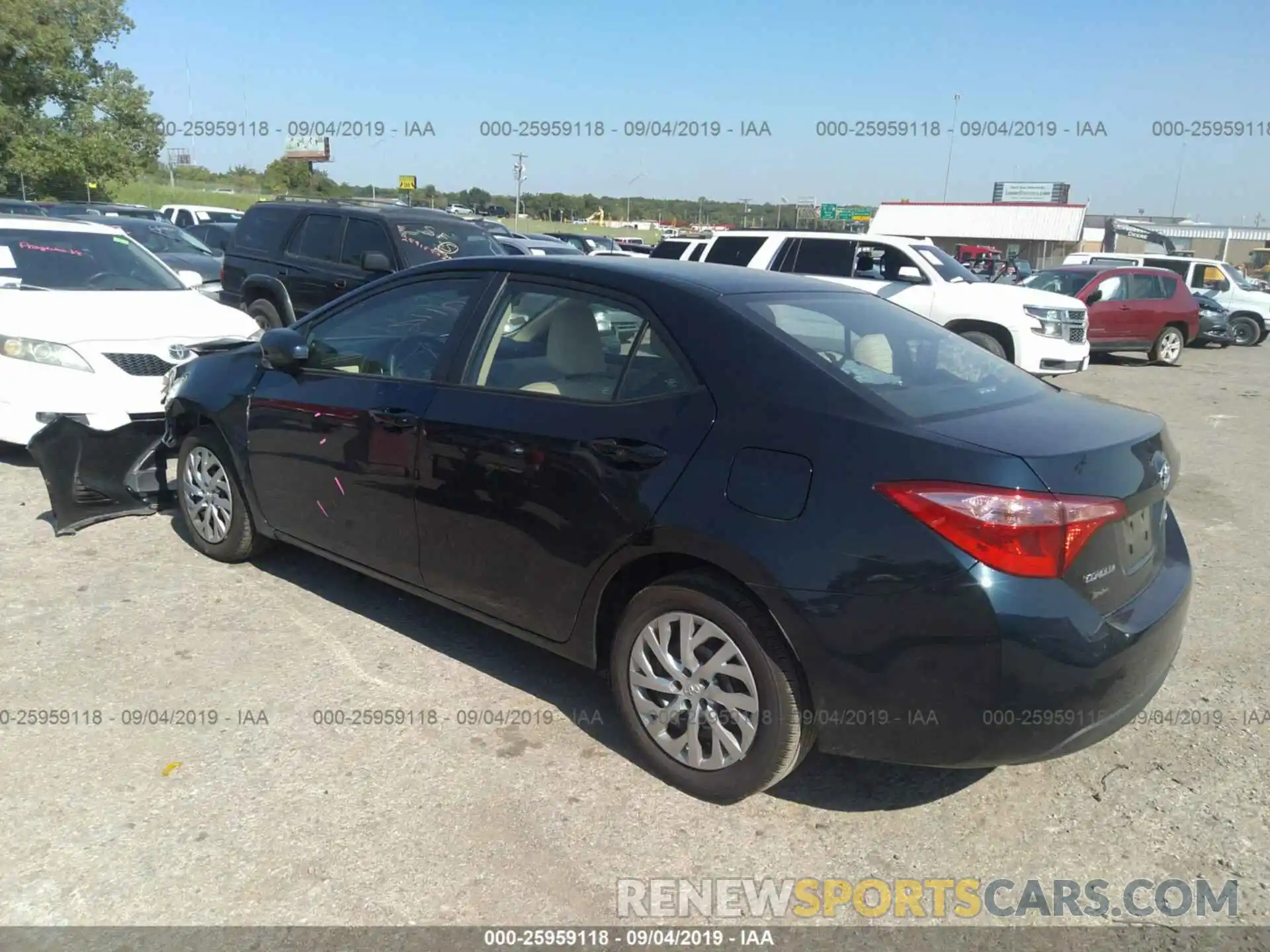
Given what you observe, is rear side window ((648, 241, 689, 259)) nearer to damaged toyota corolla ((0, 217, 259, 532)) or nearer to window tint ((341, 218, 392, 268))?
window tint ((341, 218, 392, 268))

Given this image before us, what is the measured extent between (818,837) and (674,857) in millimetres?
472

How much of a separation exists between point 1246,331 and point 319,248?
799 inches

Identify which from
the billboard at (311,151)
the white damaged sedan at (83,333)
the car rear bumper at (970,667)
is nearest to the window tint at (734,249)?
the white damaged sedan at (83,333)

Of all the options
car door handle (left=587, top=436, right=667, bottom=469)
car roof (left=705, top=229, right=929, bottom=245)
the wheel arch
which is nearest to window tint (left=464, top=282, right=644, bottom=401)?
car door handle (left=587, top=436, right=667, bottom=469)

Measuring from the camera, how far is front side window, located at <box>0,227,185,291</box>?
7.48 metres

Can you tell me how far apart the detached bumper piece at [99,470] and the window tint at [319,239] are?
17.0 ft

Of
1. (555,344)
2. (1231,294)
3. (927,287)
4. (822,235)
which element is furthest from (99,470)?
(1231,294)

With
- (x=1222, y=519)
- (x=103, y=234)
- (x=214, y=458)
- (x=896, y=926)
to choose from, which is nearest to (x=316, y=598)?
(x=214, y=458)

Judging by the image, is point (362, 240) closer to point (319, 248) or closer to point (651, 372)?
point (319, 248)

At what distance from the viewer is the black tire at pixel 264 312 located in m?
10.8

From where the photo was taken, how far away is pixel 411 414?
387cm

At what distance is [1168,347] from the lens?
17.0 metres

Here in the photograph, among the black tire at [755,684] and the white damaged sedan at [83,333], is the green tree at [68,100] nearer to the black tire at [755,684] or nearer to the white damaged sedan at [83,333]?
the white damaged sedan at [83,333]

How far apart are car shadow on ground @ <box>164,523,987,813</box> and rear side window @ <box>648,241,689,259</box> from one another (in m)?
9.78
